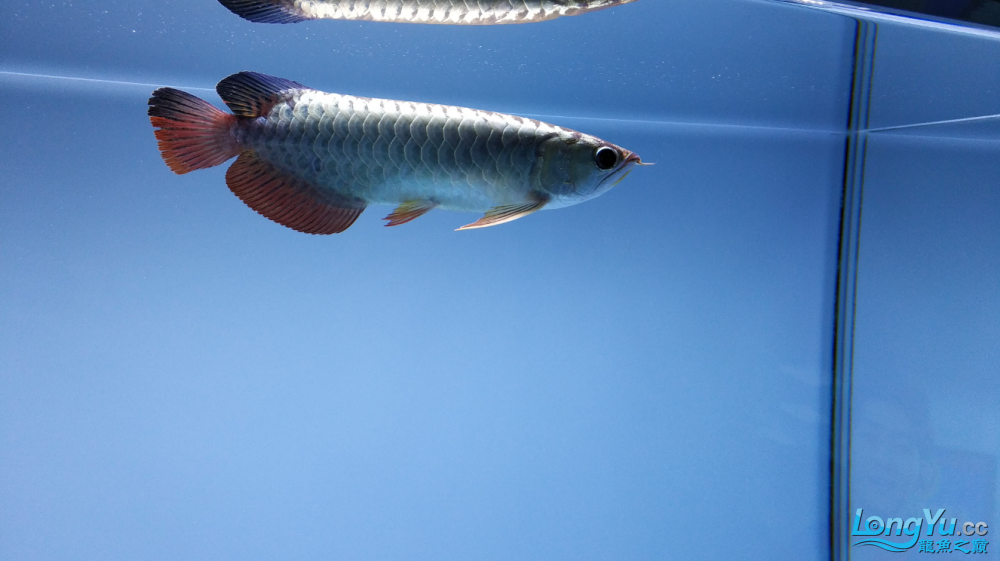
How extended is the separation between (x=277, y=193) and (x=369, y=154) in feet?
0.46

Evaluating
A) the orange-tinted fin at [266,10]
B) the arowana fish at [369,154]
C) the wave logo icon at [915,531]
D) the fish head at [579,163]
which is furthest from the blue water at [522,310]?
the fish head at [579,163]

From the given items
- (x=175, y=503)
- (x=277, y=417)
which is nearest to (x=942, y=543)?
(x=277, y=417)

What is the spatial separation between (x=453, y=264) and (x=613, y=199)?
0.51m

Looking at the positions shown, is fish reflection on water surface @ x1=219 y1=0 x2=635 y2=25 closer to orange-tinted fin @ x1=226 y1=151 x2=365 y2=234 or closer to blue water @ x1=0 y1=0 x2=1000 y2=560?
orange-tinted fin @ x1=226 y1=151 x2=365 y2=234

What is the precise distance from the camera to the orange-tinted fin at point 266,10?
792mm

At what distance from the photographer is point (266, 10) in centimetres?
80

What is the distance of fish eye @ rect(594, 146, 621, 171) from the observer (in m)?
0.74

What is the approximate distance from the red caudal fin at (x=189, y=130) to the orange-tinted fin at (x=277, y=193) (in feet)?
0.10

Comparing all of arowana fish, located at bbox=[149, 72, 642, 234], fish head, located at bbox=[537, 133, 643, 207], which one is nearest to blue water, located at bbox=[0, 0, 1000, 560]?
arowana fish, located at bbox=[149, 72, 642, 234]

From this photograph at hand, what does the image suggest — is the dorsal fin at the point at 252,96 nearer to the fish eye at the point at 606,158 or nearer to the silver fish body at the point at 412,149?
the silver fish body at the point at 412,149

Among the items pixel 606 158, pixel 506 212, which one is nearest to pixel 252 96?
pixel 506 212

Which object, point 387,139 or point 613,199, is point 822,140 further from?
point 387,139

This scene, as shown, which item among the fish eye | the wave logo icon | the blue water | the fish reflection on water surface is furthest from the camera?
the wave logo icon

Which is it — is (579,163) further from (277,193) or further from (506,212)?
(277,193)
